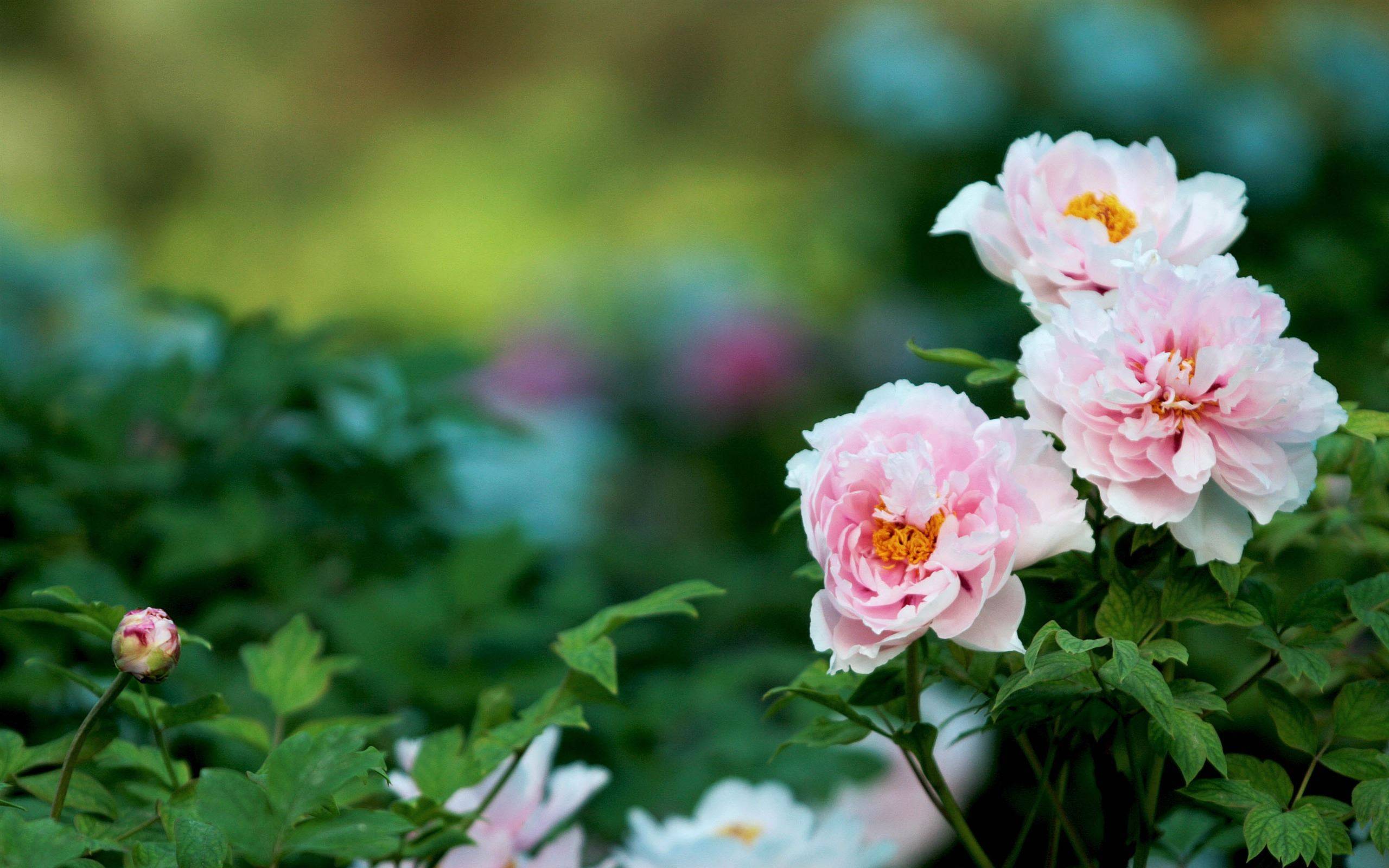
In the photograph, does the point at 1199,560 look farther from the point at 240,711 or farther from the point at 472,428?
the point at 472,428

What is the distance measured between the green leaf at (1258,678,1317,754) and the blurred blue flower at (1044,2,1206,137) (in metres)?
1.92

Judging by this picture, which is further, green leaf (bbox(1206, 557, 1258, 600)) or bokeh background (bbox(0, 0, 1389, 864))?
bokeh background (bbox(0, 0, 1389, 864))

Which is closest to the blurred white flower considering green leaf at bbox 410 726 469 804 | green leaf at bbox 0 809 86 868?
green leaf at bbox 410 726 469 804

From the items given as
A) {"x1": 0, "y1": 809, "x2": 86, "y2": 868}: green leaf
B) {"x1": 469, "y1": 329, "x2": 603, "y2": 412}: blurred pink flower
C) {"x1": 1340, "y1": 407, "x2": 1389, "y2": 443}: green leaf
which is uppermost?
{"x1": 469, "y1": 329, "x2": 603, "y2": 412}: blurred pink flower

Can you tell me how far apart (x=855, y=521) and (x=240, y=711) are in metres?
0.64

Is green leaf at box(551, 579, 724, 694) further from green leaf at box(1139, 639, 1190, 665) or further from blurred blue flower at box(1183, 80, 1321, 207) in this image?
blurred blue flower at box(1183, 80, 1321, 207)

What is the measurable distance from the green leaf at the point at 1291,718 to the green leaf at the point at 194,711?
1.58ft

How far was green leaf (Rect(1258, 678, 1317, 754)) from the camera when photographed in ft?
1.89

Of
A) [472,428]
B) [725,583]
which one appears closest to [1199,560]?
[472,428]

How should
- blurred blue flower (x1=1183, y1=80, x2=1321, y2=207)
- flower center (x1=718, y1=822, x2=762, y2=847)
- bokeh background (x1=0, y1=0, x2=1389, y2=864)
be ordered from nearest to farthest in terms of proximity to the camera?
flower center (x1=718, y1=822, x2=762, y2=847) < bokeh background (x1=0, y1=0, x2=1389, y2=864) < blurred blue flower (x1=1183, y1=80, x2=1321, y2=207)

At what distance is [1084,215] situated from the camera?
2.01 feet

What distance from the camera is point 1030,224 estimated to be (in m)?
0.60

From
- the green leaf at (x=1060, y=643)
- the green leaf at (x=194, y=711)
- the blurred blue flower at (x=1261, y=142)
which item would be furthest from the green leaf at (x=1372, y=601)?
the blurred blue flower at (x=1261, y=142)

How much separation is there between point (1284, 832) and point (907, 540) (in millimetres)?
191
